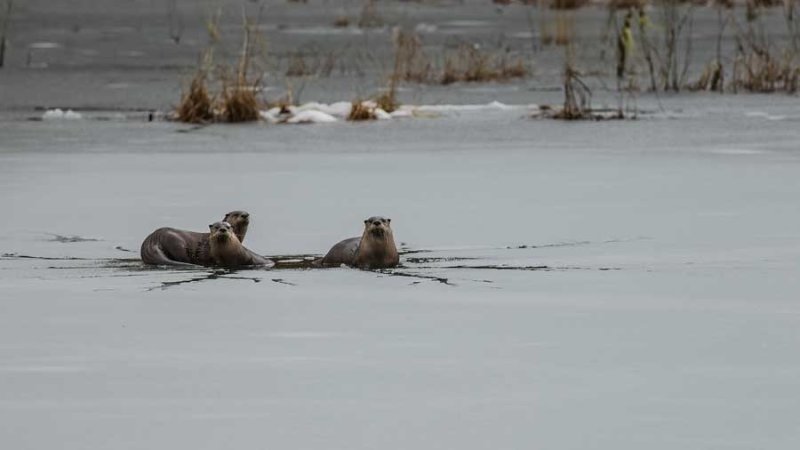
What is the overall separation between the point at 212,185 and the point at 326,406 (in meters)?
5.61

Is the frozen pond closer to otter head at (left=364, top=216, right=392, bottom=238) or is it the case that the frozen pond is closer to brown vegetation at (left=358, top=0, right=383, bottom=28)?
otter head at (left=364, top=216, right=392, bottom=238)

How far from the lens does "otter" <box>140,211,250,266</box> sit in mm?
7277

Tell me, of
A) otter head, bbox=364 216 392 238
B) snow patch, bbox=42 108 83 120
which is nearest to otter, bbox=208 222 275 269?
otter head, bbox=364 216 392 238

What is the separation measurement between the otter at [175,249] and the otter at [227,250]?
84mm

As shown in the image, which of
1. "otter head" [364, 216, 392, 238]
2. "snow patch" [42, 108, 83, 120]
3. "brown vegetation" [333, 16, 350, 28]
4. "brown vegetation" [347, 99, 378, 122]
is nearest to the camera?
"otter head" [364, 216, 392, 238]

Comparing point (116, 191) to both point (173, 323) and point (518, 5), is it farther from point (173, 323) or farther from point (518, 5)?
point (518, 5)

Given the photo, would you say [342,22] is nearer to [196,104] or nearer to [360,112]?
[360,112]

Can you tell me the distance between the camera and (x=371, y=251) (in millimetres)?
7105

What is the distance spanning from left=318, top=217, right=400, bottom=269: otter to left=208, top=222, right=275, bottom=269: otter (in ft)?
0.87

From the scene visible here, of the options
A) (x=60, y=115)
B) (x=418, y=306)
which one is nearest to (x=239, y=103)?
(x=60, y=115)

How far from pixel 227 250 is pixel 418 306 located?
1.25 meters

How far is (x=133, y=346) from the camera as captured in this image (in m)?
5.41

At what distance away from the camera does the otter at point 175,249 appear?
7277 mm

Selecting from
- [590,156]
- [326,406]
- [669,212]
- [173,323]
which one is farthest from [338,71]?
[326,406]
